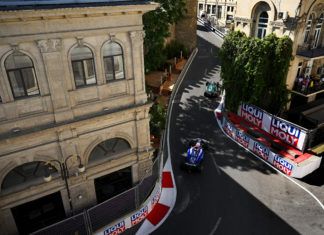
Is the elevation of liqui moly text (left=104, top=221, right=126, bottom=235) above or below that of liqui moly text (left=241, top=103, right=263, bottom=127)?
below

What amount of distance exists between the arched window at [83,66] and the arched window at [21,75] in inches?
77.6

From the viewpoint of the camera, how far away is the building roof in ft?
39.6

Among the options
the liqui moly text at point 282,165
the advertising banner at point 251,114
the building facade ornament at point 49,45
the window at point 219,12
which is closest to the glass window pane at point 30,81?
the building facade ornament at point 49,45

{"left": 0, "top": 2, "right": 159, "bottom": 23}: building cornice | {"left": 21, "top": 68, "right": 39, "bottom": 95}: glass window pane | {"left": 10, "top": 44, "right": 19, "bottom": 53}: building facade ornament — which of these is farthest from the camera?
{"left": 21, "top": 68, "right": 39, "bottom": 95}: glass window pane

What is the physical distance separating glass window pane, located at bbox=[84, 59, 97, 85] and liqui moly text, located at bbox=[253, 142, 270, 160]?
49.6 ft

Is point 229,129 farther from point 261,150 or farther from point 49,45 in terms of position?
point 49,45

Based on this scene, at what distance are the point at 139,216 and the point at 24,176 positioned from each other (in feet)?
22.9

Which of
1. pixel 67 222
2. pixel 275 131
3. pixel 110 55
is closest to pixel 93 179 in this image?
pixel 67 222

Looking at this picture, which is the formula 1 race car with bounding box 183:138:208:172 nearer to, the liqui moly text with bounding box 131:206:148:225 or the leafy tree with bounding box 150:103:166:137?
the leafy tree with bounding box 150:103:166:137

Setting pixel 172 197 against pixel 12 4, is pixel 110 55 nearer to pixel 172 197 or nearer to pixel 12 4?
pixel 12 4

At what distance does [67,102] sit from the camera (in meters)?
14.5

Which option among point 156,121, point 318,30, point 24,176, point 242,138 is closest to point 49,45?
point 24,176

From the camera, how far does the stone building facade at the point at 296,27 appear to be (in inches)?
969

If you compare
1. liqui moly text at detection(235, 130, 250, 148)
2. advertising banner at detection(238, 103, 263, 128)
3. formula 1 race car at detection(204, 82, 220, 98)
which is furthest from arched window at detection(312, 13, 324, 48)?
liqui moly text at detection(235, 130, 250, 148)
